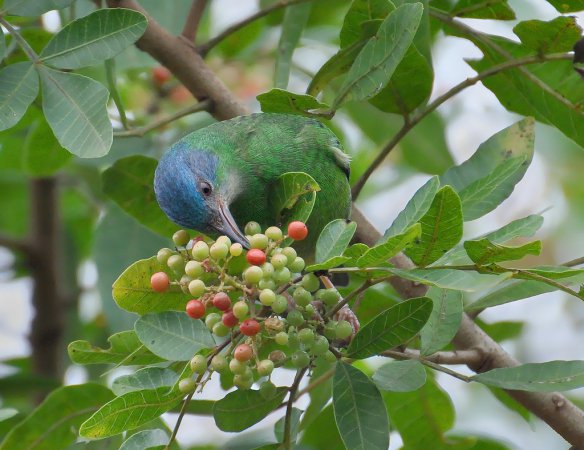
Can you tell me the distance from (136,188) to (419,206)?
1541mm

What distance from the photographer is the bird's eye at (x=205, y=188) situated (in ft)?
11.3

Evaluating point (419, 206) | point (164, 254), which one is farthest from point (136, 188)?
point (419, 206)

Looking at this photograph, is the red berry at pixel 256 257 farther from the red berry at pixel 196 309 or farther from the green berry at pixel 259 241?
the red berry at pixel 196 309

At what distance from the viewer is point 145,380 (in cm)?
249

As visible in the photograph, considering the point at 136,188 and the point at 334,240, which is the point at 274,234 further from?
the point at 136,188

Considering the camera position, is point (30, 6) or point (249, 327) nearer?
point (249, 327)

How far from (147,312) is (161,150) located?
5.31ft

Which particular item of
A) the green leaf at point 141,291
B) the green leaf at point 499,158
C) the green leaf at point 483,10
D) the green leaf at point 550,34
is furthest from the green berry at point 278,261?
the green leaf at point 483,10

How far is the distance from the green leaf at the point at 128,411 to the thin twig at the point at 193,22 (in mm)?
1629

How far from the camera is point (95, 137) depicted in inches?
103

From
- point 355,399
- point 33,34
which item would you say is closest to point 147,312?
point 355,399

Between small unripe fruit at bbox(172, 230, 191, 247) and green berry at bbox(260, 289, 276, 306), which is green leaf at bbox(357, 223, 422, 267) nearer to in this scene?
green berry at bbox(260, 289, 276, 306)

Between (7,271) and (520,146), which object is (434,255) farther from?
(7,271)

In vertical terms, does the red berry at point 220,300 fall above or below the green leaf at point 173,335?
above
